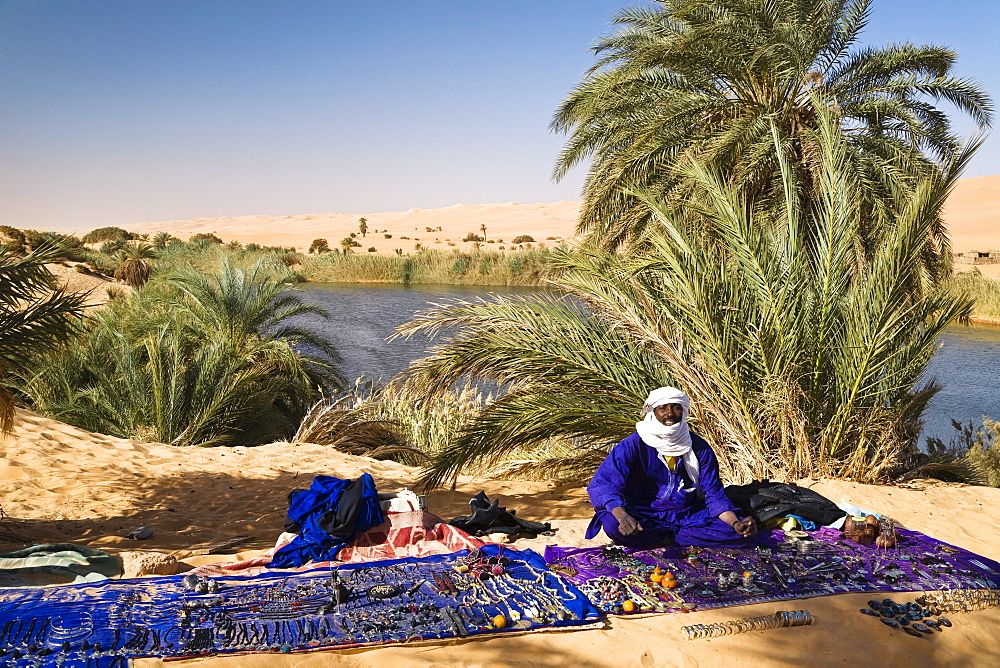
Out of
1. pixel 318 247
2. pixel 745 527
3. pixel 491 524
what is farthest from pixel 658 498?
pixel 318 247

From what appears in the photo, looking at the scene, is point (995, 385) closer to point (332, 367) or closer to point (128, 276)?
point (332, 367)

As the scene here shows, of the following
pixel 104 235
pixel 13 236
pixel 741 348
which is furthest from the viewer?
pixel 104 235

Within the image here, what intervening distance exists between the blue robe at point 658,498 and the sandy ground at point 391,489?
0.40 metres

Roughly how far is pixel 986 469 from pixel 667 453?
18.0 feet

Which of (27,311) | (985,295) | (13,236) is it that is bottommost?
(985,295)

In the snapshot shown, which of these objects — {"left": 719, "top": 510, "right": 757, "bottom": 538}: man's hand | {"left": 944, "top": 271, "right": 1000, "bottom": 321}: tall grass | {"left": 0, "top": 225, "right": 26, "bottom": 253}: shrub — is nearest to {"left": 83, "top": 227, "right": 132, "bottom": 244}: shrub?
{"left": 0, "top": 225, "right": 26, "bottom": 253}: shrub

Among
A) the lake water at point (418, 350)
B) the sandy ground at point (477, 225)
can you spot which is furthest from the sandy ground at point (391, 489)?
the sandy ground at point (477, 225)

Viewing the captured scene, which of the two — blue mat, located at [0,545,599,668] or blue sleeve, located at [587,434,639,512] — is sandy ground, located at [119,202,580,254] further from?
blue mat, located at [0,545,599,668]

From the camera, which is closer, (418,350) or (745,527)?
(745,527)

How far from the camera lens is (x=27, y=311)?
5.30 meters

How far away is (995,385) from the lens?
50.3 ft

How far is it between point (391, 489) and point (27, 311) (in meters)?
3.44

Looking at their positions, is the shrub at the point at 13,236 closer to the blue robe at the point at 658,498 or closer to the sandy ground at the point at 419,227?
the sandy ground at the point at 419,227

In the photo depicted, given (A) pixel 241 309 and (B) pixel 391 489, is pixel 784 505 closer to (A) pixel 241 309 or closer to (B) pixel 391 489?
(B) pixel 391 489
